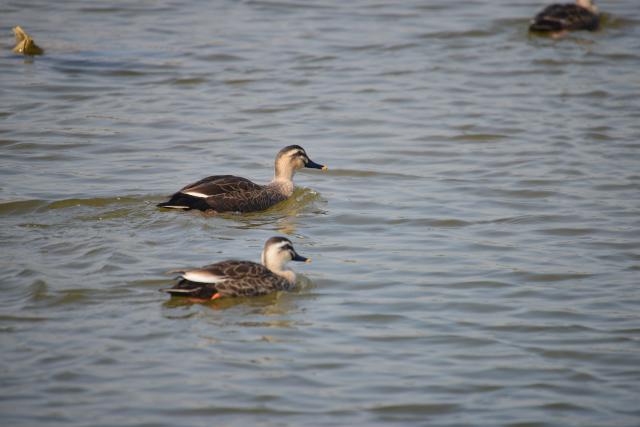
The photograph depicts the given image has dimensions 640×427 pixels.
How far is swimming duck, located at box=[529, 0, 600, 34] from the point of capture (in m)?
20.6

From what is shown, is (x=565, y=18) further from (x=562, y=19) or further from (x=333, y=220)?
(x=333, y=220)

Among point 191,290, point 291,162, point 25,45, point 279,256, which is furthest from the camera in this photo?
point 25,45

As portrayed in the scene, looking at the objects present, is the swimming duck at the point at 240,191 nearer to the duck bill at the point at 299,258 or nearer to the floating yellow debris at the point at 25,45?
the duck bill at the point at 299,258

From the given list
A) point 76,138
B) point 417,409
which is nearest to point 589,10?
point 76,138

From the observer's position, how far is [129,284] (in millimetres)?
9516

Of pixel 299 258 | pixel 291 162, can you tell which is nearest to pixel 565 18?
pixel 291 162

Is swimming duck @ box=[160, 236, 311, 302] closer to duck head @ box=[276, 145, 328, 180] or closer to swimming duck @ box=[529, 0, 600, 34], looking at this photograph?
duck head @ box=[276, 145, 328, 180]

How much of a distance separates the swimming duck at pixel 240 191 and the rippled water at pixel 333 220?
7.6 inches

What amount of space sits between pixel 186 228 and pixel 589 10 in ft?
41.4

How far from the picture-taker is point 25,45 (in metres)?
18.9

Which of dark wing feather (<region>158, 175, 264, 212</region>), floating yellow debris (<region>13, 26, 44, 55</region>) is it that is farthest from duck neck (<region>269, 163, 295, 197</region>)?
floating yellow debris (<region>13, 26, 44, 55</region>)

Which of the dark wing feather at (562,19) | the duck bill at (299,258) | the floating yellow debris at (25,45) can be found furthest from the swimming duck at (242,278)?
the dark wing feather at (562,19)

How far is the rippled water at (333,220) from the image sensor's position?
25.3 feet

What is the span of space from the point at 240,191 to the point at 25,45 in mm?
8417
